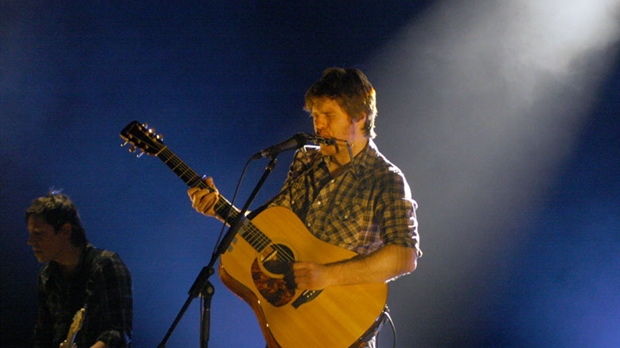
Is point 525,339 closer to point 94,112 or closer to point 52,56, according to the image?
point 94,112

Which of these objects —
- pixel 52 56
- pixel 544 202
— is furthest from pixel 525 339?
pixel 52 56

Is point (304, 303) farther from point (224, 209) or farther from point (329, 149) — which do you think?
point (329, 149)

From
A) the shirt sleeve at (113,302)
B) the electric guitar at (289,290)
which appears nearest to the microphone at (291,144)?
the electric guitar at (289,290)

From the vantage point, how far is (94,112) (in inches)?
183

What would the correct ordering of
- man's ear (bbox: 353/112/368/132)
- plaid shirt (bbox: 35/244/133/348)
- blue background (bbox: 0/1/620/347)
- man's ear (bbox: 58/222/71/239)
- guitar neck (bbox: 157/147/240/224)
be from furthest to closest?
1. blue background (bbox: 0/1/620/347)
2. man's ear (bbox: 58/222/71/239)
3. plaid shirt (bbox: 35/244/133/348)
4. man's ear (bbox: 353/112/368/132)
5. guitar neck (bbox: 157/147/240/224)

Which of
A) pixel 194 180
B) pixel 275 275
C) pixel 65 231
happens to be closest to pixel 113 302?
pixel 65 231

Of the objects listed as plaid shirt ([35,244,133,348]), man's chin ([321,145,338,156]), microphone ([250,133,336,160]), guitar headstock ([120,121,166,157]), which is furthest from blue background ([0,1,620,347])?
microphone ([250,133,336,160])

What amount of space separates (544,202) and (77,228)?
299 centimetres

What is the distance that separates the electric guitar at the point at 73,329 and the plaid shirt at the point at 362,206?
124 centimetres

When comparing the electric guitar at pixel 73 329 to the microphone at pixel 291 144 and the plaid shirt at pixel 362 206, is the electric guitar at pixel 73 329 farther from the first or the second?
the microphone at pixel 291 144

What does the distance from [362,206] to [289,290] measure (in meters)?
0.50

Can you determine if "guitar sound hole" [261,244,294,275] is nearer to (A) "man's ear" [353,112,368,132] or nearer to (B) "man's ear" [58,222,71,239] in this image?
(A) "man's ear" [353,112,368,132]

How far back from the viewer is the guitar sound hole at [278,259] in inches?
105

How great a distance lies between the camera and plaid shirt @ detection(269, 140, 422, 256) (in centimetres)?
265
